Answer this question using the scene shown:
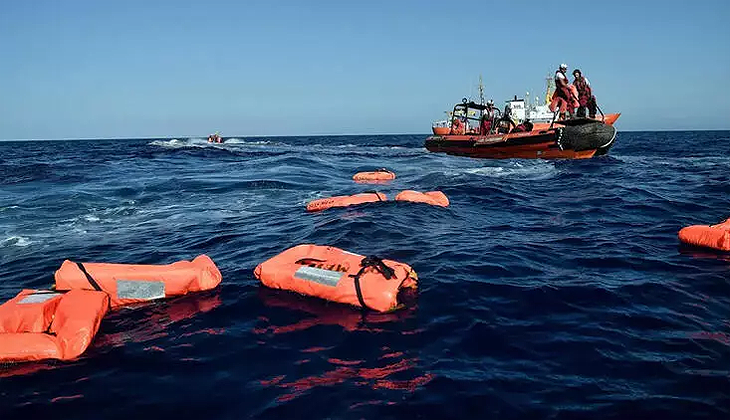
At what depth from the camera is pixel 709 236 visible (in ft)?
27.4

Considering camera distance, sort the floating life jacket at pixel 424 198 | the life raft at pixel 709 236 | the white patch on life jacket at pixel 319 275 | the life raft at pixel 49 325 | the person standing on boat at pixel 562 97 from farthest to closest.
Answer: the person standing on boat at pixel 562 97 → the floating life jacket at pixel 424 198 → the life raft at pixel 709 236 → the white patch on life jacket at pixel 319 275 → the life raft at pixel 49 325

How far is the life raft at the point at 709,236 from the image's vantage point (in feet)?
26.7

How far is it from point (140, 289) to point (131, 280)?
19cm

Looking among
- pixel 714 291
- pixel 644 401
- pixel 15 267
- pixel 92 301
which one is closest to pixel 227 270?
pixel 92 301

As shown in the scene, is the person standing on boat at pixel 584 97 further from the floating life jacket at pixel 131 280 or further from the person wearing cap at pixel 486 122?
the floating life jacket at pixel 131 280

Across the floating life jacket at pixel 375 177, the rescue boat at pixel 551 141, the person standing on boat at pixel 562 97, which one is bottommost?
the floating life jacket at pixel 375 177

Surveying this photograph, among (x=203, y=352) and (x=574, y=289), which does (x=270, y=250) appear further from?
(x=574, y=289)

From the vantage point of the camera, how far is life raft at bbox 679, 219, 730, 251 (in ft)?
26.7

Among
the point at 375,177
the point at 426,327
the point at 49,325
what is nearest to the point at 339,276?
the point at 426,327

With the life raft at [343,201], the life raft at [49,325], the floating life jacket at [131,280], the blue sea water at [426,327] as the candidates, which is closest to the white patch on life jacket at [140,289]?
the floating life jacket at [131,280]

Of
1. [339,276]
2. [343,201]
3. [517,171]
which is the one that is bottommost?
[339,276]

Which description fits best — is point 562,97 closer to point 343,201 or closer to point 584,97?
point 584,97

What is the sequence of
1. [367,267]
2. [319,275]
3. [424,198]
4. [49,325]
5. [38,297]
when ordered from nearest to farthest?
[49,325] < [38,297] < [367,267] < [319,275] < [424,198]

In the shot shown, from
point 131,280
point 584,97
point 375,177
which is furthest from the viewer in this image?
point 584,97
